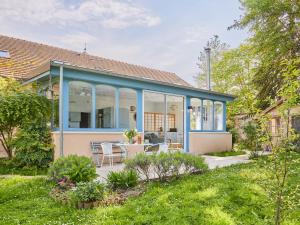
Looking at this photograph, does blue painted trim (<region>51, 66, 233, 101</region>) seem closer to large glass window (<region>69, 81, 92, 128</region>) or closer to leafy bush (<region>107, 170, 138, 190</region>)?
large glass window (<region>69, 81, 92, 128</region>)

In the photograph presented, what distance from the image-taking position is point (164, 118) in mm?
12750

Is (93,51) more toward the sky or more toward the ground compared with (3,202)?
more toward the sky

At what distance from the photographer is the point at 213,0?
587 inches

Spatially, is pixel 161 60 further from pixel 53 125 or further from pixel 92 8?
pixel 53 125

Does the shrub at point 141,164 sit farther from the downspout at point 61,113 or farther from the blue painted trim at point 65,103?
the blue painted trim at point 65,103

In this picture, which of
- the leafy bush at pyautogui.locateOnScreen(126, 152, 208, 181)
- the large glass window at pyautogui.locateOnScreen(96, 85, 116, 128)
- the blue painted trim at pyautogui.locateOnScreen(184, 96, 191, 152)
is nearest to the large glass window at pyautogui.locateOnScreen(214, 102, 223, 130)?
the blue painted trim at pyautogui.locateOnScreen(184, 96, 191, 152)

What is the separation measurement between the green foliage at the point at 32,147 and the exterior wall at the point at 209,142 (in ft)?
22.0

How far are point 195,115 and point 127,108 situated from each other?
4228 millimetres

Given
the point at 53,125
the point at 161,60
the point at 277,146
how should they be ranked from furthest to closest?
the point at 161,60, the point at 53,125, the point at 277,146

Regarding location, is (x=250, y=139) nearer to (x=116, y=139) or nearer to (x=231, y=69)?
(x=116, y=139)

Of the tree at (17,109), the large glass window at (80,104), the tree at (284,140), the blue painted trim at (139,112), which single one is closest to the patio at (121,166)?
the large glass window at (80,104)

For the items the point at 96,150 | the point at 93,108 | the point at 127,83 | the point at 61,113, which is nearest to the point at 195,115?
the point at 127,83

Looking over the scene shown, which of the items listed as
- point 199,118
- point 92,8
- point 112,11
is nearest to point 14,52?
point 92,8

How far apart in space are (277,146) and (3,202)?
502 centimetres
